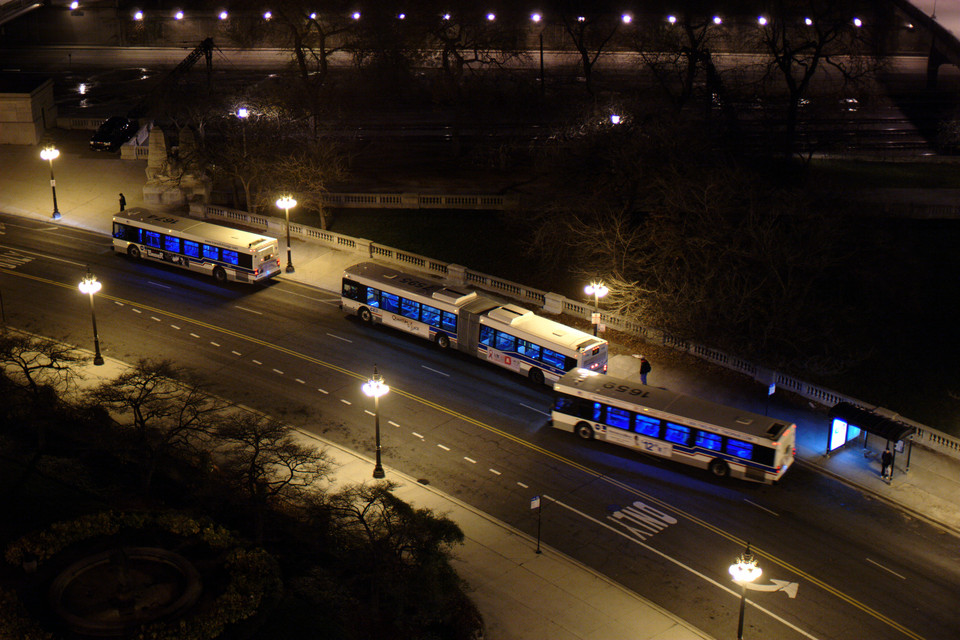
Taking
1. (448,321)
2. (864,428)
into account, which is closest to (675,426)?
(864,428)

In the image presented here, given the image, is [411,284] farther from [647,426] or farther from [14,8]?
[14,8]

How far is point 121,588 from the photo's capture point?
2683cm

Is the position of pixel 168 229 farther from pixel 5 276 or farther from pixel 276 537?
pixel 276 537

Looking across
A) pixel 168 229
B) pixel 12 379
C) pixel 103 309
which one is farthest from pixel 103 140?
pixel 12 379

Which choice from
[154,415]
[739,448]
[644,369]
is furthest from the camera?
[644,369]

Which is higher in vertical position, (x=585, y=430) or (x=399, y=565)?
(x=399, y=565)

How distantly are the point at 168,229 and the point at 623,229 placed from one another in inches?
925

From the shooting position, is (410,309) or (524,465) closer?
(524,465)

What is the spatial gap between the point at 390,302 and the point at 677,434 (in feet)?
52.0

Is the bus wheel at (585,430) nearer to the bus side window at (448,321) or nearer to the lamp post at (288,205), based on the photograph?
the bus side window at (448,321)

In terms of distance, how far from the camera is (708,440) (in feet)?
122

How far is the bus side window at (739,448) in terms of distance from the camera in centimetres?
3631

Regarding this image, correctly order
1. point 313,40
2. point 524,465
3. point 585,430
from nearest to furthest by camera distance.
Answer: point 524,465 < point 585,430 < point 313,40

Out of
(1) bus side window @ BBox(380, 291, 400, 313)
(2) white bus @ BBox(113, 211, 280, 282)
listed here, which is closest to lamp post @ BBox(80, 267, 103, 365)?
(2) white bus @ BBox(113, 211, 280, 282)
